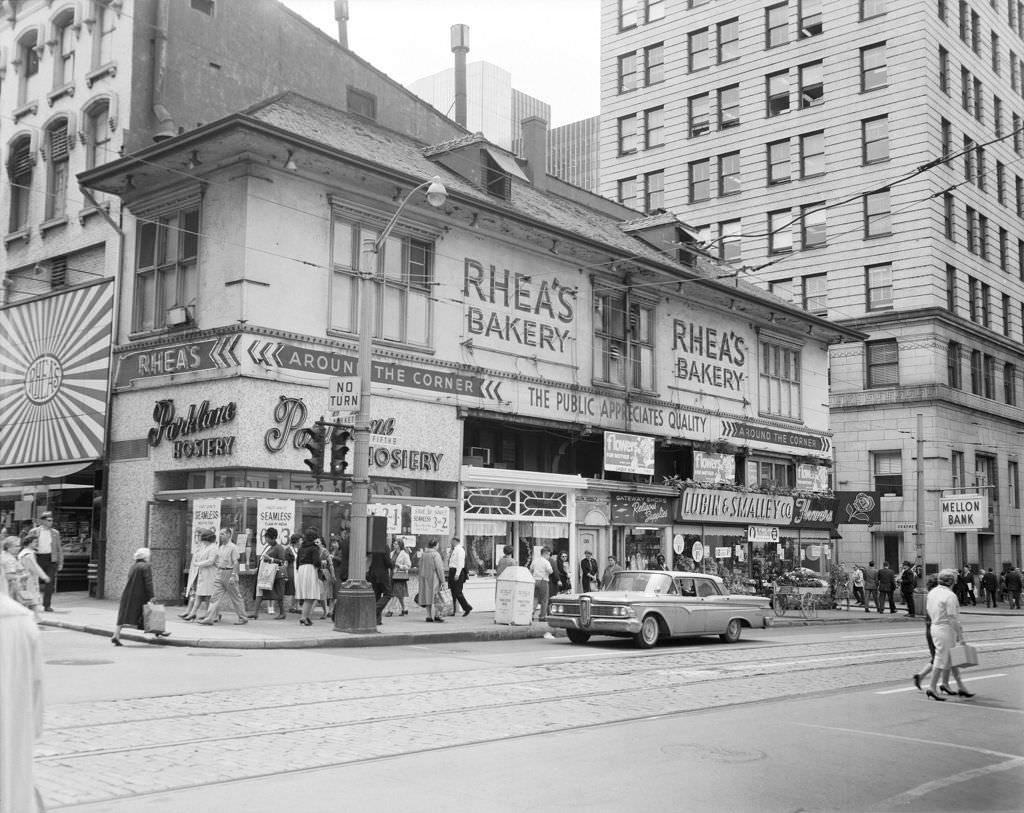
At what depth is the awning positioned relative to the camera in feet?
82.6

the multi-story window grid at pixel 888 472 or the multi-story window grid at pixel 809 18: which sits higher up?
the multi-story window grid at pixel 809 18

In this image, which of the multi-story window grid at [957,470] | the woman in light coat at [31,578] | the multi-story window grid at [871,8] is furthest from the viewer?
the multi-story window grid at [871,8]

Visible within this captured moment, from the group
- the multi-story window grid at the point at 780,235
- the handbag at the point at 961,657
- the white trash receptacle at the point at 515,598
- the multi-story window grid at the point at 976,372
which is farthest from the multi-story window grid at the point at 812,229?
the handbag at the point at 961,657

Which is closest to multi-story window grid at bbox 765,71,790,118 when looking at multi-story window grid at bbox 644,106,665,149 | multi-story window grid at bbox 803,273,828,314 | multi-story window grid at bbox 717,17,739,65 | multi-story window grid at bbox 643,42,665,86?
multi-story window grid at bbox 717,17,739,65

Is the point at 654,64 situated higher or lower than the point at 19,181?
higher

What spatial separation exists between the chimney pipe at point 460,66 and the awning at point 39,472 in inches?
765

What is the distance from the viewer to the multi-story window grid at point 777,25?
53844 mm

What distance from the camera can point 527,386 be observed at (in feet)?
93.2

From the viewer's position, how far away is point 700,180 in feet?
187

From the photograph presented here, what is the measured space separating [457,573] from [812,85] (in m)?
38.1

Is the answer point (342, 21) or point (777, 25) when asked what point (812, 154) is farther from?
point (342, 21)

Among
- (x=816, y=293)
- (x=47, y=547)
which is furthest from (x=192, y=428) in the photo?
(x=816, y=293)

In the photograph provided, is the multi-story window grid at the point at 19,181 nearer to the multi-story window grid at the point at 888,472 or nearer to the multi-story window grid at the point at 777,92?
the multi-story window grid at the point at 888,472

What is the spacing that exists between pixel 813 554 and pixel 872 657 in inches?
876
